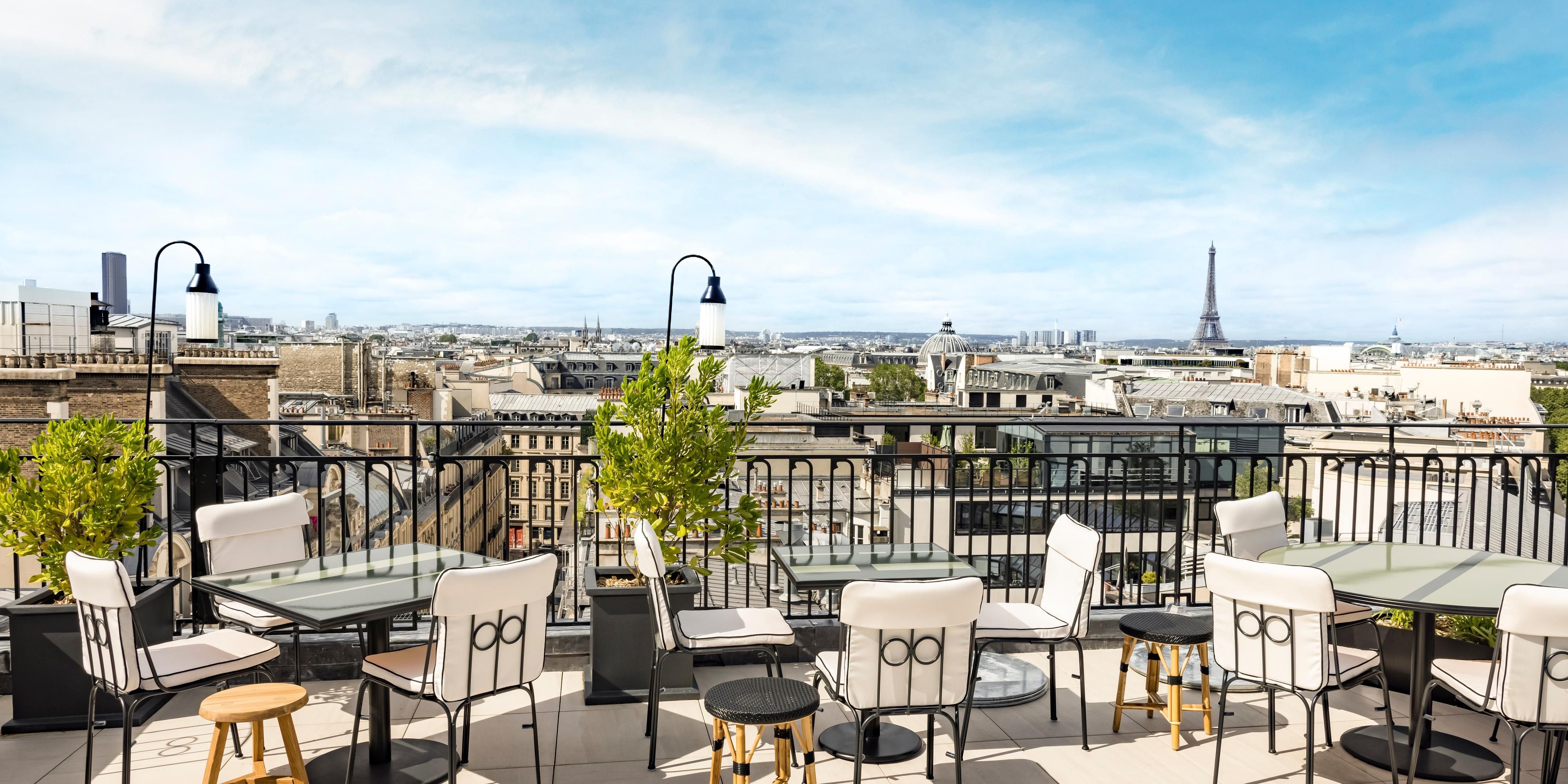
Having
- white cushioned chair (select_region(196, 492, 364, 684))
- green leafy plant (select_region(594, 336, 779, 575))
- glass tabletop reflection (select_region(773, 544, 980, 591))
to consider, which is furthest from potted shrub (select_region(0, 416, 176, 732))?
glass tabletop reflection (select_region(773, 544, 980, 591))

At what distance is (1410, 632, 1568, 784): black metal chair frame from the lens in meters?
2.82

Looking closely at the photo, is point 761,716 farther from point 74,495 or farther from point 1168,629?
point 74,495

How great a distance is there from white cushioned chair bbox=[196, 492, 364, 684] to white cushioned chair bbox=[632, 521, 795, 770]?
1.50 m

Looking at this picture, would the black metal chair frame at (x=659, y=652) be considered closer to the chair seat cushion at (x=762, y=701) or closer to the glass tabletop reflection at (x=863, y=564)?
the glass tabletop reflection at (x=863, y=564)

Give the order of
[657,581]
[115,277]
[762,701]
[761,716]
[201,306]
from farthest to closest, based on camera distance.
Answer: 1. [115,277]
2. [201,306]
3. [657,581]
4. [762,701]
5. [761,716]

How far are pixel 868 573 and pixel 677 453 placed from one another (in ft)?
3.62

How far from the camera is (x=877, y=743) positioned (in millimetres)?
3703

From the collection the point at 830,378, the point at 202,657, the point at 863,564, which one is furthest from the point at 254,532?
the point at 830,378

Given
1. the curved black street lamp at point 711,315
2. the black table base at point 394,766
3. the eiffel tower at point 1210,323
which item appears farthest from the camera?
the eiffel tower at point 1210,323

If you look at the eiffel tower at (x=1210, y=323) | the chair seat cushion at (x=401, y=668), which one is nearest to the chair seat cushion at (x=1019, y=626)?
the chair seat cushion at (x=401, y=668)

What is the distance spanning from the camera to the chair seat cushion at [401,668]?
3025 millimetres

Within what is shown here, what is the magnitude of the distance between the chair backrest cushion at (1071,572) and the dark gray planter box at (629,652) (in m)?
1.54

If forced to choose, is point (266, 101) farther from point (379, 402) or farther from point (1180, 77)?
point (379, 402)

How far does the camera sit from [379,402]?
52281 millimetres
